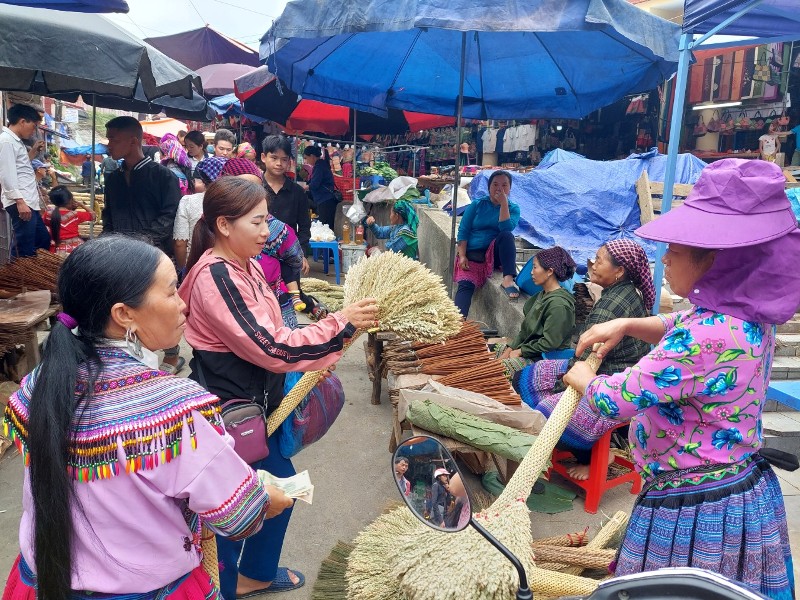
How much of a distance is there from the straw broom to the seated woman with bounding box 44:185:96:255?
280 inches

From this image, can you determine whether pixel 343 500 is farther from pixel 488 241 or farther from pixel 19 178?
pixel 19 178

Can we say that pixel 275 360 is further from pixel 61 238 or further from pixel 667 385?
pixel 61 238

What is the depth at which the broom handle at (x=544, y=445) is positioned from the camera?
1958mm

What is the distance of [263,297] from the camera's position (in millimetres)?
2330

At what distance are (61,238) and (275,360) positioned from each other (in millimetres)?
8182

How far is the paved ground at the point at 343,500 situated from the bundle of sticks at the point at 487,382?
0.72m

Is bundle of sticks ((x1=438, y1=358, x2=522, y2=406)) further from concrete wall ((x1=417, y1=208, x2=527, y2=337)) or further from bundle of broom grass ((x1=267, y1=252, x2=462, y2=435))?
concrete wall ((x1=417, y1=208, x2=527, y2=337))

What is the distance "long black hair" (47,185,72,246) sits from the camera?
8312mm

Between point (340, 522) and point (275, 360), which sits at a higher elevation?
point (275, 360)

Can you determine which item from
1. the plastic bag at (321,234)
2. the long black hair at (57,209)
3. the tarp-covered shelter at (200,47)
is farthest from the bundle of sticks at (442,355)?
the tarp-covered shelter at (200,47)

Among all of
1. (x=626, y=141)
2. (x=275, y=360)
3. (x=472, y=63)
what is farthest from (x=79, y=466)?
(x=626, y=141)

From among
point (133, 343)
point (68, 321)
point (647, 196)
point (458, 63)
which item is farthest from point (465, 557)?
point (647, 196)

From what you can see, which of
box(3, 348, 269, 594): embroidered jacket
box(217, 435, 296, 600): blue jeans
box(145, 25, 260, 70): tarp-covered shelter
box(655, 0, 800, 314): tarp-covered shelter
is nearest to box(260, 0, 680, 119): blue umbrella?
box(655, 0, 800, 314): tarp-covered shelter

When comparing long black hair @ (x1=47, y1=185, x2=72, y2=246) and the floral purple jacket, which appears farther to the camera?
long black hair @ (x1=47, y1=185, x2=72, y2=246)
